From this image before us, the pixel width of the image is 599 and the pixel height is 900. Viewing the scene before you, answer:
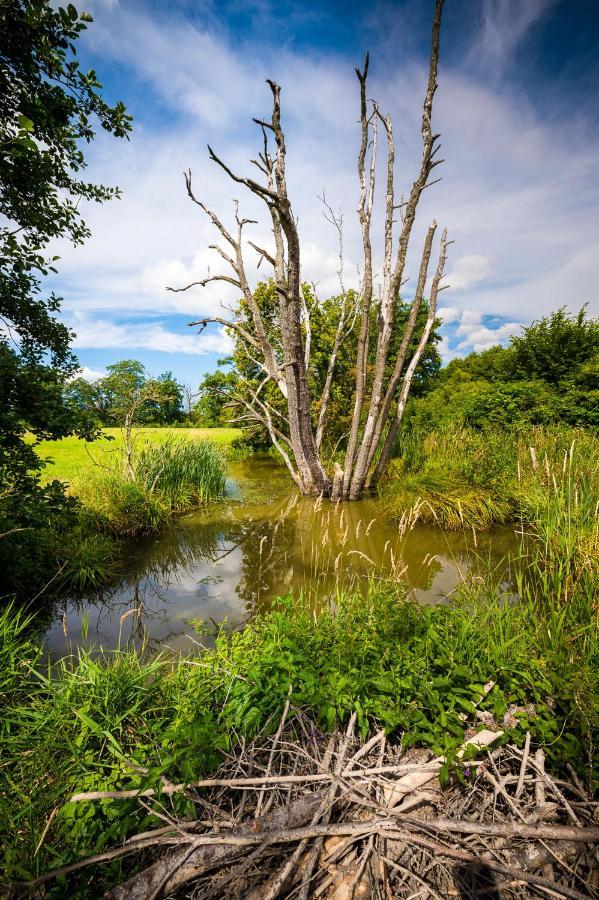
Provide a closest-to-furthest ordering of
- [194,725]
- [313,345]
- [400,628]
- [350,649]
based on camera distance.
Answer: [194,725], [350,649], [400,628], [313,345]

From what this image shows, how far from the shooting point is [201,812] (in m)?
1.53

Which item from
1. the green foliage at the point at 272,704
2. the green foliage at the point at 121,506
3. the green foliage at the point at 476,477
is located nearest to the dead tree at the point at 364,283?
the green foliage at the point at 476,477

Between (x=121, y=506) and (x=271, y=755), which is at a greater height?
(x=121, y=506)

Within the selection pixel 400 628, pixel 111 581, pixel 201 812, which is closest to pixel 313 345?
pixel 111 581

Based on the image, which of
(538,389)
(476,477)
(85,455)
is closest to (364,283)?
(476,477)

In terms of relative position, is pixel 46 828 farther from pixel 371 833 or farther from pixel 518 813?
pixel 518 813

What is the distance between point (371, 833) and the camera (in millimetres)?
1393

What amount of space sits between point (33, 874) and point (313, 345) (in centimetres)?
1287

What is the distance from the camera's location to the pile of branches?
1267 mm

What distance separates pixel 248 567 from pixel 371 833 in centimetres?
405

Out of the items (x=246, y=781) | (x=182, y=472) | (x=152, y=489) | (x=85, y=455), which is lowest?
(x=246, y=781)

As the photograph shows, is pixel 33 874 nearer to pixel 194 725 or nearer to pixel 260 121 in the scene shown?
pixel 194 725

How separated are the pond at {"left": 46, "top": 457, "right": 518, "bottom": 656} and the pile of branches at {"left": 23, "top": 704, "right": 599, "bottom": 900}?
1.41m

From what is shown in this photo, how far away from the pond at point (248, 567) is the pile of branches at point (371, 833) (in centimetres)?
141
